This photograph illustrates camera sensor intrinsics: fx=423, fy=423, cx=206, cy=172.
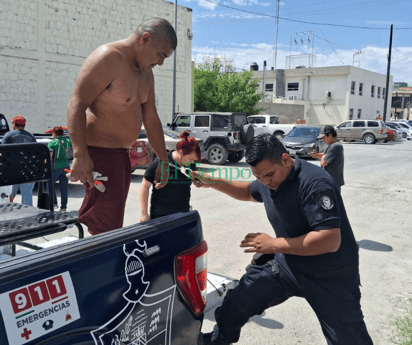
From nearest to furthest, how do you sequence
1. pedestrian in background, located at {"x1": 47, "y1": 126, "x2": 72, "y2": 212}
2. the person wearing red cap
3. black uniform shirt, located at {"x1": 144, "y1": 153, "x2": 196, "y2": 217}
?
black uniform shirt, located at {"x1": 144, "y1": 153, "x2": 196, "y2": 217} → the person wearing red cap → pedestrian in background, located at {"x1": 47, "y1": 126, "x2": 72, "y2": 212}

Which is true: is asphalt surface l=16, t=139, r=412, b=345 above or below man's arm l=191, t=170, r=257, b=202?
below

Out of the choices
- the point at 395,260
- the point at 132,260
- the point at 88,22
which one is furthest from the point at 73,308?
the point at 88,22

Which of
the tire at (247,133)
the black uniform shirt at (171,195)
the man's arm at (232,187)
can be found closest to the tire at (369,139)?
the tire at (247,133)

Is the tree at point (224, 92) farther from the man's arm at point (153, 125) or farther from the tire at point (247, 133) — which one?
the man's arm at point (153, 125)

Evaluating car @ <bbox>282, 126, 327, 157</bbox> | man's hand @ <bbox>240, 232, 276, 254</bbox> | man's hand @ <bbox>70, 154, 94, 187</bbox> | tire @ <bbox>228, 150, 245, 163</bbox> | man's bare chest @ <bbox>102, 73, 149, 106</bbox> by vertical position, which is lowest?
tire @ <bbox>228, 150, 245, 163</bbox>

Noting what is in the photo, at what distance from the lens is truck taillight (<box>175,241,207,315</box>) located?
1817mm

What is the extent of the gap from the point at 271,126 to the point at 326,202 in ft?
76.1

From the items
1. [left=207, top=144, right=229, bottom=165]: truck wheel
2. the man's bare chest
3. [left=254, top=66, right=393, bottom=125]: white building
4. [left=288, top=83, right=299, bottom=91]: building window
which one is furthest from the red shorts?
[left=288, top=83, right=299, bottom=91]: building window

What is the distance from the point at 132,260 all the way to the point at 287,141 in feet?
56.4

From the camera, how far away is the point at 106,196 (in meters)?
2.68

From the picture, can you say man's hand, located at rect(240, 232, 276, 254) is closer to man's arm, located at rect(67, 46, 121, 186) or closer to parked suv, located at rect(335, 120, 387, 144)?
man's arm, located at rect(67, 46, 121, 186)

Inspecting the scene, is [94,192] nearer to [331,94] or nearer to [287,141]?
[287,141]

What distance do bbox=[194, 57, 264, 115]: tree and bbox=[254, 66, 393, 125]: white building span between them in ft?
35.1

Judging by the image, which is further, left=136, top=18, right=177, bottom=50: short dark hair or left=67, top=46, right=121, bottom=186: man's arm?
left=136, top=18, right=177, bottom=50: short dark hair
